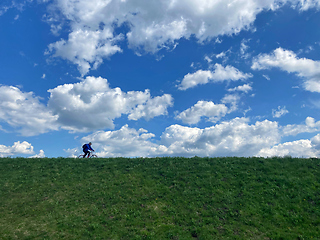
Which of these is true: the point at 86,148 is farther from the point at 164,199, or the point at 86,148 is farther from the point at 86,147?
the point at 164,199

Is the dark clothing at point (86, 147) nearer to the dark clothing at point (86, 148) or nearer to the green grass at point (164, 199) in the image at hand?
the dark clothing at point (86, 148)

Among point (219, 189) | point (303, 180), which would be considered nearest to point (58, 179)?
point (219, 189)

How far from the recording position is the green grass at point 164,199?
1655 centimetres

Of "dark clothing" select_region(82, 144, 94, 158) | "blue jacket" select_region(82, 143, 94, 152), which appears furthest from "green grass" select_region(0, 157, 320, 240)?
"blue jacket" select_region(82, 143, 94, 152)

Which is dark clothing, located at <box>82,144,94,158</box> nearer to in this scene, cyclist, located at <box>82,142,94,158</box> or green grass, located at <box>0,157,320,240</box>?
cyclist, located at <box>82,142,94,158</box>

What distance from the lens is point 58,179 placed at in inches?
988

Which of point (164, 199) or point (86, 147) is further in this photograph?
point (86, 147)

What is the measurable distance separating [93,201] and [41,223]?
462 centimetres

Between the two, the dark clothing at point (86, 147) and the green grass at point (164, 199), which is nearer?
the green grass at point (164, 199)

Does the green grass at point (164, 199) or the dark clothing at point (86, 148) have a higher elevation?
the dark clothing at point (86, 148)

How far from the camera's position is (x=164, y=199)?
20.5m

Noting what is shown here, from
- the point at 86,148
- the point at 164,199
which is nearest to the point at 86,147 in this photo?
the point at 86,148

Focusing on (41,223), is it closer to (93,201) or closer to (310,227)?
(93,201)

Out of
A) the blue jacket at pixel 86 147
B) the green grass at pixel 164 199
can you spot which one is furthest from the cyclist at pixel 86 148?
the green grass at pixel 164 199
